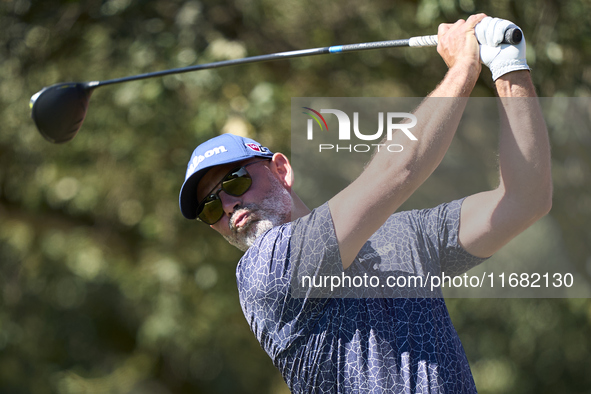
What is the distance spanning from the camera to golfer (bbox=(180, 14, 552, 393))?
5.02ft

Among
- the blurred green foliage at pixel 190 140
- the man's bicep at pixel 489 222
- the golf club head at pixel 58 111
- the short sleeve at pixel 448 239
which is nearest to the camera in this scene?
the man's bicep at pixel 489 222

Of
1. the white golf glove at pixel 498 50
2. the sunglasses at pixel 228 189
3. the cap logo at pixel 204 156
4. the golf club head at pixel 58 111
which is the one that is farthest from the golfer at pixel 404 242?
the golf club head at pixel 58 111

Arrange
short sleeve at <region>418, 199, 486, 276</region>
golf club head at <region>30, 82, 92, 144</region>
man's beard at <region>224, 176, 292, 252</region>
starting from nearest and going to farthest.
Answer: short sleeve at <region>418, 199, 486, 276</region>, man's beard at <region>224, 176, 292, 252</region>, golf club head at <region>30, 82, 92, 144</region>

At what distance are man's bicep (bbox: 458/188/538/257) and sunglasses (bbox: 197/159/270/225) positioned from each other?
66 cm

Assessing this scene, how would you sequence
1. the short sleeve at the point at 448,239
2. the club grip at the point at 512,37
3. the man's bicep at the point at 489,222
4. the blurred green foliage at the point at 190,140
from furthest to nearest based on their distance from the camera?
the blurred green foliage at the point at 190,140
the short sleeve at the point at 448,239
the man's bicep at the point at 489,222
the club grip at the point at 512,37

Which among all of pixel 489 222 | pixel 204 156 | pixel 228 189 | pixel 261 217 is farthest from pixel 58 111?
pixel 489 222

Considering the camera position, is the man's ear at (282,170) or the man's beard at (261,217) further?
the man's ear at (282,170)

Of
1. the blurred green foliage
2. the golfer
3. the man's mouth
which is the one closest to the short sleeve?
the golfer

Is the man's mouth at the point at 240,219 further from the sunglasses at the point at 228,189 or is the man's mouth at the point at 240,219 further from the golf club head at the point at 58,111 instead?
the golf club head at the point at 58,111

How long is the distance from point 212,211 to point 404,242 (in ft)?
2.03

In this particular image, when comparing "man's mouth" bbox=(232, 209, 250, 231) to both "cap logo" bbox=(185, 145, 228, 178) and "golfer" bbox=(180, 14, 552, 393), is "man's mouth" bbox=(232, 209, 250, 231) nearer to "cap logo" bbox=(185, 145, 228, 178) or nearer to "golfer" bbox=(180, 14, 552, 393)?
"golfer" bbox=(180, 14, 552, 393)

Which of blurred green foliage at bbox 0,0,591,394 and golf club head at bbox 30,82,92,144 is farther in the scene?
blurred green foliage at bbox 0,0,591,394

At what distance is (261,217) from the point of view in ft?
6.38

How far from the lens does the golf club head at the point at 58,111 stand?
259cm
